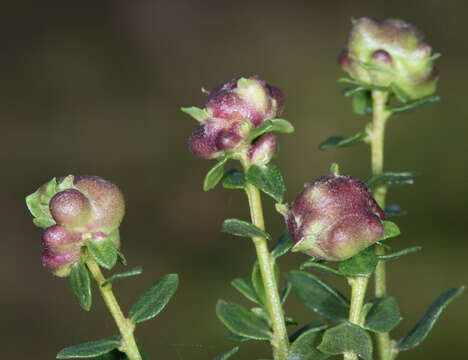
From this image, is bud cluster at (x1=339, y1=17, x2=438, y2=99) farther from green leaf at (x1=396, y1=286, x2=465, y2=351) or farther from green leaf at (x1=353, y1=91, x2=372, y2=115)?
green leaf at (x1=396, y1=286, x2=465, y2=351)

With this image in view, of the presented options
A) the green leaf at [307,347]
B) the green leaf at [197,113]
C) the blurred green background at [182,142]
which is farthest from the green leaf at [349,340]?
the blurred green background at [182,142]

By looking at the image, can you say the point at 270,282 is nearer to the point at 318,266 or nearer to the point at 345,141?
the point at 318,266

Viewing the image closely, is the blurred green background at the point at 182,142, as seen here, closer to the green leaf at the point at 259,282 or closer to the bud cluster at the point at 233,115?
the green leaf at the point at 259,282

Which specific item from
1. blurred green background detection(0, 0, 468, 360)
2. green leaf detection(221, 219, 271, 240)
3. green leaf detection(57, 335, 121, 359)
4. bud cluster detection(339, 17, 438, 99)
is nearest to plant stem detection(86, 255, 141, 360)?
green leaf detection(57, 335, 121, 359)

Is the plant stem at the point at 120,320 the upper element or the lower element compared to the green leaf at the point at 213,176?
lower

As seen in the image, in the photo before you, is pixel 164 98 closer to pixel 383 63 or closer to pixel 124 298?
pixel 124 298

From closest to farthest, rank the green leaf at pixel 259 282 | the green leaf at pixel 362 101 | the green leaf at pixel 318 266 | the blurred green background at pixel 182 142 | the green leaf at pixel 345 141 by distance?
the green leaf at pixel 318 266 < the green leaf at pixel 259 282 < the green leaf at pixel 345 141 < the green leaf at pixel 362 101 < the blurred green background at pixel 182 142
